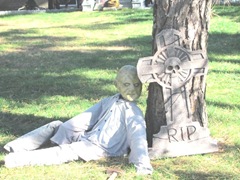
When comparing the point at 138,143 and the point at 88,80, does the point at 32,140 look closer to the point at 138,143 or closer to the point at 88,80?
A: the point at 138,143

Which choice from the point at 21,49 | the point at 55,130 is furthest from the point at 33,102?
the point at 21,49

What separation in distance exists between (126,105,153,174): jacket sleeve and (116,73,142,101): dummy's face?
17 cm

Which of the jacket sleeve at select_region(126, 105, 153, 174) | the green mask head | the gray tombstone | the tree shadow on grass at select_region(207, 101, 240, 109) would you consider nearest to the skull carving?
the gray tombstone

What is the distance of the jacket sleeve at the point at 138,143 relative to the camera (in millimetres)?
3947

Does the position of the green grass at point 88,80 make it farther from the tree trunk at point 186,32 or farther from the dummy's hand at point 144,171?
the tree trunk at point 186,32

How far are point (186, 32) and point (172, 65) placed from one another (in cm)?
33

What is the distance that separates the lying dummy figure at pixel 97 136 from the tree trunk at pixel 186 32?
0.24 m

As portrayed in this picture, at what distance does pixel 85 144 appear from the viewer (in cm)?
428

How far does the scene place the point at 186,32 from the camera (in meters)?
4.29

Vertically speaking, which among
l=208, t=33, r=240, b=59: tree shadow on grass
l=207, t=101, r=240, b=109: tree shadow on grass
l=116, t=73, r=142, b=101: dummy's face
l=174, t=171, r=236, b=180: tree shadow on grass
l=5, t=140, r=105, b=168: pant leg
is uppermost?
l=116, t=73, r=142, b=101: dummy's face

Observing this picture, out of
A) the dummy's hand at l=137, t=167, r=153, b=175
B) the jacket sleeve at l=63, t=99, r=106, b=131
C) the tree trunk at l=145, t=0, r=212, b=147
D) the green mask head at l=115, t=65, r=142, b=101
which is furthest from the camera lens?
the jacket sleeve at l=63, t=99, r=106, b=131

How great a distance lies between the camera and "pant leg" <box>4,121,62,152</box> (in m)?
4.32

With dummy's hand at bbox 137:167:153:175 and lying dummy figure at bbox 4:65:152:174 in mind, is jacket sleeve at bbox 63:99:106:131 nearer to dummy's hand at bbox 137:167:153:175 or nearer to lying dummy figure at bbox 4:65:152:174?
lying dummy figure at bbox 4:65:152:174

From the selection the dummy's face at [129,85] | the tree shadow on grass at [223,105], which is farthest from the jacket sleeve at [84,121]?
the tree shadow on grass at [223,105]
